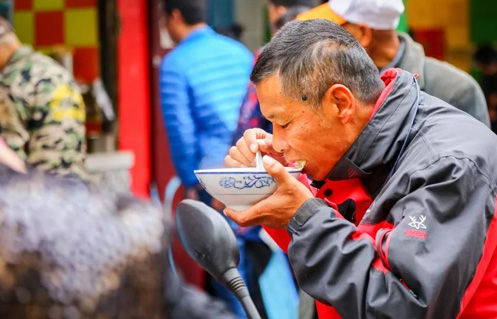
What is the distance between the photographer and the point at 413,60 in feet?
9.84

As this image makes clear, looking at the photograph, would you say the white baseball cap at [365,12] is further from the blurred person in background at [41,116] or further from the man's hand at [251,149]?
the blurred person in background at [41,116]

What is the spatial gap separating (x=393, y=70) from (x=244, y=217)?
1.64 feet

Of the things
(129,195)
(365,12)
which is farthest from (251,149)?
(129,195)

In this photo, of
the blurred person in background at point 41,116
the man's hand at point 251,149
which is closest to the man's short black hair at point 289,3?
the blurred person in background at point 41,116

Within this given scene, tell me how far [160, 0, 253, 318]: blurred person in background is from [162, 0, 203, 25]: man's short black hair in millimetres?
203

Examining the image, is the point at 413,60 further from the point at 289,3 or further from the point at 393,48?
the point at 289,3

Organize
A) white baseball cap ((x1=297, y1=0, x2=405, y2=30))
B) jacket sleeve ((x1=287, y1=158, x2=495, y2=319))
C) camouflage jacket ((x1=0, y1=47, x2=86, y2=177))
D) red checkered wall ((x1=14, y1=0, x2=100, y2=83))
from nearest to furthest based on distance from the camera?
jacket sleeve ((x1=287, y1=158, x2=495, y2=319))
white baseball cap ((x1=297, y1=0, x2=405, y2=30))
camouflage jacket ((x1=0, y1=47, x2=86, y2=177))
red checkered wall ((x1=14, y1=0, x2=100, y2=83))

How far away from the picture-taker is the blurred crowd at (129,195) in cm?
85

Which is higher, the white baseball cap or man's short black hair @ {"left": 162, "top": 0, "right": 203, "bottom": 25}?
the white baseball cap

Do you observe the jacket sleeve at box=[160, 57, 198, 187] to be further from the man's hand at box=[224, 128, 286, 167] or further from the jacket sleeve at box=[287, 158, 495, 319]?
the jacket sleeve at box=[287, 158, 495, 319]

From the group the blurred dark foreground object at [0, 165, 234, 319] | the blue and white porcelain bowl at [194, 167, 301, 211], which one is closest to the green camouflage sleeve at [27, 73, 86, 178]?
the blue and white porcelain bowl at [194, 167, 301, 211]

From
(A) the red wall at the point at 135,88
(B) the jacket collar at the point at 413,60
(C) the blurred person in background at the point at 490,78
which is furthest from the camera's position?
(C) the blurred person in background at the point at 490,78

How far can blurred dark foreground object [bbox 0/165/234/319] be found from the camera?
835mm

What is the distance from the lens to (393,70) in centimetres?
204
